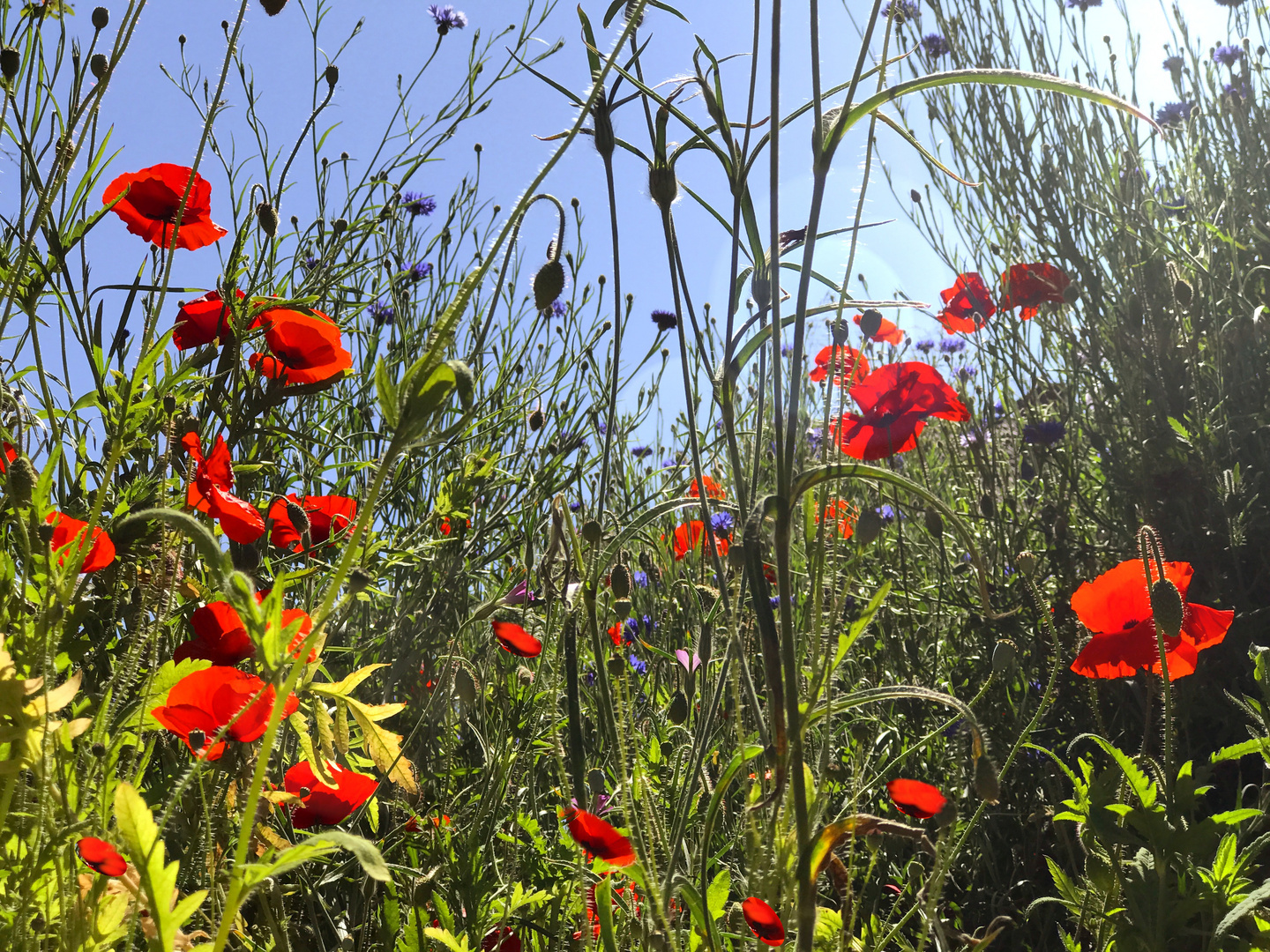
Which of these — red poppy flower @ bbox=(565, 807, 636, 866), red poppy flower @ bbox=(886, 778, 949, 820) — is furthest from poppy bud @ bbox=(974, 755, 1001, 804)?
red poppy flower @ bbox=(565, 807, 636, 866)

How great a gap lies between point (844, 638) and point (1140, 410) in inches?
59.4

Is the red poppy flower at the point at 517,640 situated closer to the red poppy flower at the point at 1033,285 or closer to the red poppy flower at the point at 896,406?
the red poppy flower at the point at 896,406

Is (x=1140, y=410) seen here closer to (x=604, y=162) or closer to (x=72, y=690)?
(x=604, y=162)

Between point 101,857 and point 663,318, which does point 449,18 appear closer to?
point 663,318

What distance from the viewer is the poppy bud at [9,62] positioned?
884 mm

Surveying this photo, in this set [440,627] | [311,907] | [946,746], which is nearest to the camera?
[311,907]

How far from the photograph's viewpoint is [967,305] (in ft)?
6.43

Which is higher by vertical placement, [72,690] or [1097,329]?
[1097,329]

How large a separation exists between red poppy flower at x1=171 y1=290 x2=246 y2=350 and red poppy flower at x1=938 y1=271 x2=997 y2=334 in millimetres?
1430

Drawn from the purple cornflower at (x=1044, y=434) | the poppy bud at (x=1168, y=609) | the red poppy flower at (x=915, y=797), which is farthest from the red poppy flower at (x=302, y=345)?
the purple cornflower at (x=1044, y=434)

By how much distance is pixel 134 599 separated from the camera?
91 cm

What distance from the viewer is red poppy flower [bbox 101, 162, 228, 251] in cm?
111

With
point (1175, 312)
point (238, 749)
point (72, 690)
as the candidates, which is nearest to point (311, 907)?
point (238, 749)

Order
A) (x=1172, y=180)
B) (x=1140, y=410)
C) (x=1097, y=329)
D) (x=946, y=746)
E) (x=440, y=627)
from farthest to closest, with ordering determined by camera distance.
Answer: (x=1172, y=180), (x=1097, y=329), (x=1140, y=410), (x=440, y=627), (x=946, y=746)
